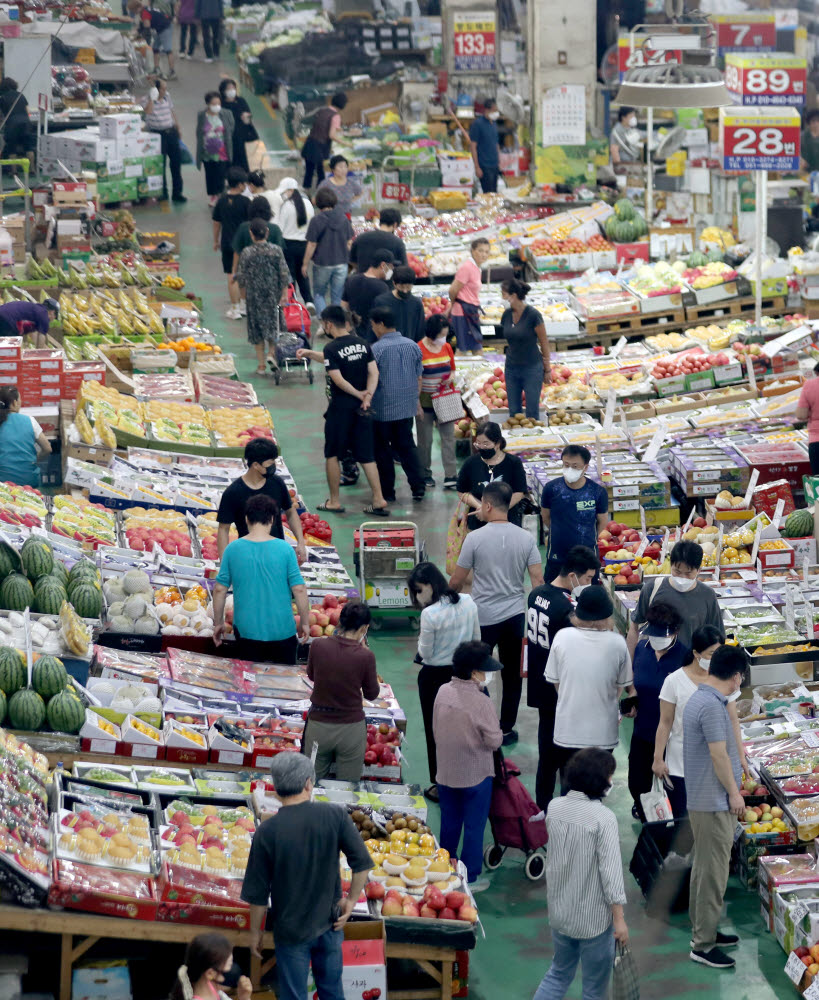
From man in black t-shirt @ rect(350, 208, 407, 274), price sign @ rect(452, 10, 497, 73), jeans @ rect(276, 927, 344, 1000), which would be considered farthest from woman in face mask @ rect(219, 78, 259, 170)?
jeans @ rect(276, 927, 344, 1000)

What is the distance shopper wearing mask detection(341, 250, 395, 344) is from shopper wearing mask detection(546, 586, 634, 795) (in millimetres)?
5848

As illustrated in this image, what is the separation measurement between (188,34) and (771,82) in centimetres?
1914

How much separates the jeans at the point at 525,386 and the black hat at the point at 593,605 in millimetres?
5519

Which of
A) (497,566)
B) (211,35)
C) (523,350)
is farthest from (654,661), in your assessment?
(211,35)

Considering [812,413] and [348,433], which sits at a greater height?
[812,413]

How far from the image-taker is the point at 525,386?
12.4 m

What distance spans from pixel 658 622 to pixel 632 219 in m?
11.4

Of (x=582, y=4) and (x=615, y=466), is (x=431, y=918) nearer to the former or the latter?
(x=615, y=466)

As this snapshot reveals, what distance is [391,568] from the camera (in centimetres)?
988

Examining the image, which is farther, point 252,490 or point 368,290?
point 368,290

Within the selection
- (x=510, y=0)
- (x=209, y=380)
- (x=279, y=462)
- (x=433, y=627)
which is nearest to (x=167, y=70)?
(x=510, y=0)

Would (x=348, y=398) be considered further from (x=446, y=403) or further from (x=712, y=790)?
(x=712, y=790)

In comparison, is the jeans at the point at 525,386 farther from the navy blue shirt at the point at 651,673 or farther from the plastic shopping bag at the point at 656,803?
the navy blue shirt at the point at 651,673

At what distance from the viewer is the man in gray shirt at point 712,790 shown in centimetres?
645
